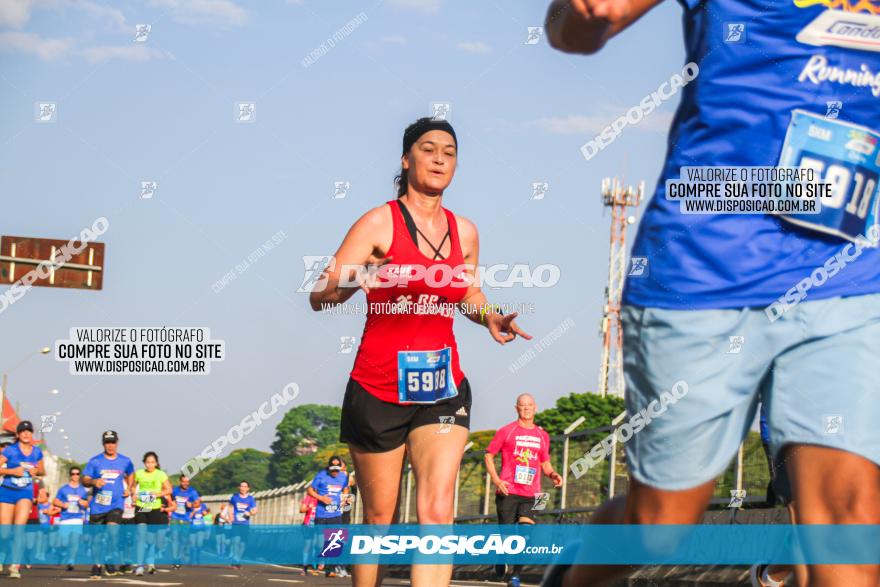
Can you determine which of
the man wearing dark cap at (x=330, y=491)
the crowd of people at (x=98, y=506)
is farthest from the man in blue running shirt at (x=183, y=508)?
the man wearing dark cap at (x=330, y=491)

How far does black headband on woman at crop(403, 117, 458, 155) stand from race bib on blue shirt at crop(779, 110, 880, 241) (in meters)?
3.58

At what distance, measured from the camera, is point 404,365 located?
→ 677 cm

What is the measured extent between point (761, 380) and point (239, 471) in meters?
95.7

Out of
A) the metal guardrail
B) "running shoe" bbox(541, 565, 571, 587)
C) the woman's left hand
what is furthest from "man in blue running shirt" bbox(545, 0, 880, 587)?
the metal guardrail

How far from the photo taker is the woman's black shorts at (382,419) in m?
6.77

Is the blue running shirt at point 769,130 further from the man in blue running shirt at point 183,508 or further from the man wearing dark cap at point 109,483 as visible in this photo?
the man in blue running shirt at point 183,508

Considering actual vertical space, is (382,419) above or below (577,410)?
above

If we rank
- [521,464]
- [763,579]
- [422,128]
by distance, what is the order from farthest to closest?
[521,464]
[763,579]
[422,128]

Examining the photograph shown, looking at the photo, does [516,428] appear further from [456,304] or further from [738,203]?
[738,203]

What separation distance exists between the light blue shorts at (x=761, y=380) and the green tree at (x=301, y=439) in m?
90.5

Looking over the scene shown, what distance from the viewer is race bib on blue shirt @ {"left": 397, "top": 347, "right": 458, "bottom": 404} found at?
22.2ft

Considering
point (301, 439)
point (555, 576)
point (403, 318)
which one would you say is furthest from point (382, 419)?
point (301, 439)

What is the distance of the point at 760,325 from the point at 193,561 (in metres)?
34.0

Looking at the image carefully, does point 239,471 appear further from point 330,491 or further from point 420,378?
point 420,378
